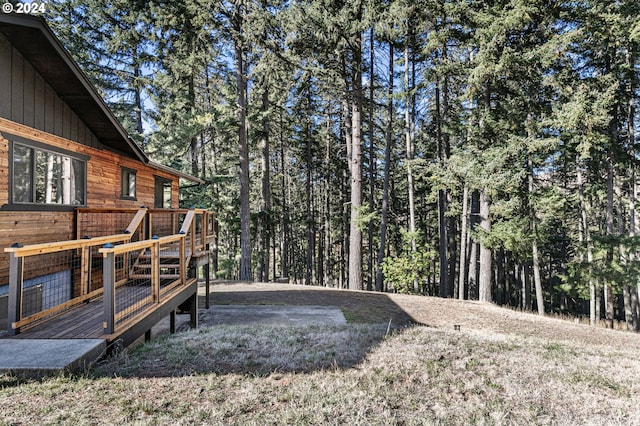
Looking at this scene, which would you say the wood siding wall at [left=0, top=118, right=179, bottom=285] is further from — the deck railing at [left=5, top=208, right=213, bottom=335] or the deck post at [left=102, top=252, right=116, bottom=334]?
the deck post at [left=102, top=252, right=116, bottom=334]

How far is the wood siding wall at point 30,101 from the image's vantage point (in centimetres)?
523

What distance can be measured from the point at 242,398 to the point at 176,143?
535 inches

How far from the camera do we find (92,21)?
15016 mm

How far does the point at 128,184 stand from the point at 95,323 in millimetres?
5958

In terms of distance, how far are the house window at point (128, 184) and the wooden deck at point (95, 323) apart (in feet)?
14.2

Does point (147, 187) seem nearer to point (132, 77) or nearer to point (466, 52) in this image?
point (132, 77)

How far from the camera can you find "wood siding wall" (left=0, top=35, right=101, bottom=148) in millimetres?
5234

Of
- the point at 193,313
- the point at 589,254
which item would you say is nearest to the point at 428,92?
the point at 589,254

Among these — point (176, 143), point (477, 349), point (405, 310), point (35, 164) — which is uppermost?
point (176, 143)

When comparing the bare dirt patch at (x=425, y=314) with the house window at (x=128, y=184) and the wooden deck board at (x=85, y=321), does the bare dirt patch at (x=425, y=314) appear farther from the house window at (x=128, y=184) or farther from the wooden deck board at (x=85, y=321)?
the house window at (x=128, y=184)

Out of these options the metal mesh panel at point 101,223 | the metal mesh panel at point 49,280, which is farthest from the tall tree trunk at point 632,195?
the metal mesh panel at point 49,280

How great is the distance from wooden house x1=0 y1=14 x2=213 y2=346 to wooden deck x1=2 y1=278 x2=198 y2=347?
0.10m

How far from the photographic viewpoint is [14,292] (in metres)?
3.85

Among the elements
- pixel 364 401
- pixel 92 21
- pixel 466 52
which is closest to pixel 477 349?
pixel 364 401
